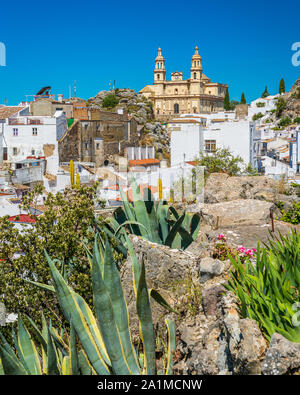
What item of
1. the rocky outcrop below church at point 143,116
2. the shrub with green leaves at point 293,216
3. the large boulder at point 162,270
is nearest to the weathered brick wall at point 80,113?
the rocky outcrop below church at point 143,116

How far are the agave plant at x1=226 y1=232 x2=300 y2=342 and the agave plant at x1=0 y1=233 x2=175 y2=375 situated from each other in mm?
858

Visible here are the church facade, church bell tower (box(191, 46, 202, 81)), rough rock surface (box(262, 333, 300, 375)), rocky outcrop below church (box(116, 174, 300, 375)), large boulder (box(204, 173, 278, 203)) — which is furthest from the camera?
church bell tower (box(191, 46, 202, 81))

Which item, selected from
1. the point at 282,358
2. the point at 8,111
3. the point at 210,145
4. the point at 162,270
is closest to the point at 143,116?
the point at 8,111

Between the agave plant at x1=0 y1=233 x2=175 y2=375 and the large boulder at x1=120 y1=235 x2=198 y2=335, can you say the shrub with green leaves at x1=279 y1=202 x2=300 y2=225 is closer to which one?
the large boulder at x1=120 y1=235 x2=198 y2=335

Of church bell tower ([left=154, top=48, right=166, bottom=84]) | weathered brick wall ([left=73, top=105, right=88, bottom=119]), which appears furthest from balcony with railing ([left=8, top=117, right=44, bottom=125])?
church bell tower ([left=154, top=48, right=166, bottom=84])

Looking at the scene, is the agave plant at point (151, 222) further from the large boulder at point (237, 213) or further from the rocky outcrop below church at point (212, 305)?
the large boulder at point (237, 213)

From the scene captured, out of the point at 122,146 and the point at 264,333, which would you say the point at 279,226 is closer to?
the point at 264,333

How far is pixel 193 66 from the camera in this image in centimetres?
8762

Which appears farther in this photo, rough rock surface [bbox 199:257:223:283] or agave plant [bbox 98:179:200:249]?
agave plant [bbox 98:179:200:249]

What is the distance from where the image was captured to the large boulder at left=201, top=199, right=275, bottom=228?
8.67m

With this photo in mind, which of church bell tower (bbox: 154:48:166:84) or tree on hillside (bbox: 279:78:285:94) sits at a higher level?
church bell tower (bbox: 154:48:166:84)

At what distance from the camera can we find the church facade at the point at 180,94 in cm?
8469

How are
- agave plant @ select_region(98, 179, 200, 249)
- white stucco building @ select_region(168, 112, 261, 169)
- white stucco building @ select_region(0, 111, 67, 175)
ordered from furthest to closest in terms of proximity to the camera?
1. white stucco building @ select_region(0, 111, 67, 175)
2. white stucco building @ select_region(168, 112, 261, 169)
3. agave plant @ select_region(98, 179, 200, 249)

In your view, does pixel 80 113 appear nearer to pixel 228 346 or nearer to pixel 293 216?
pixel 293 216
